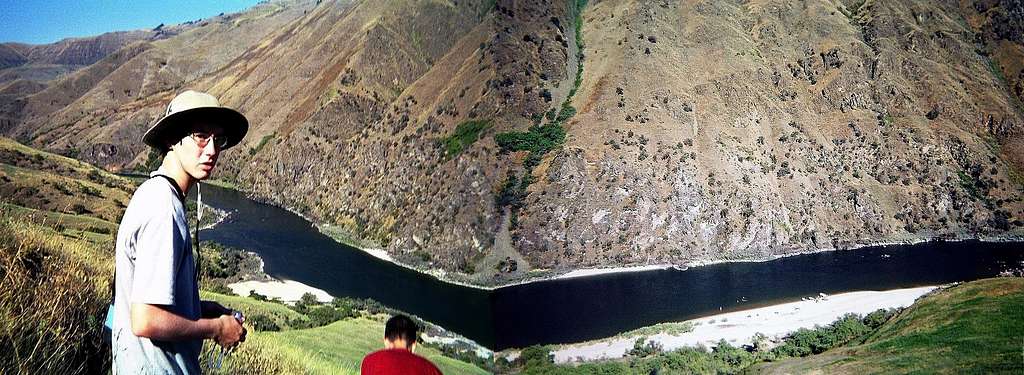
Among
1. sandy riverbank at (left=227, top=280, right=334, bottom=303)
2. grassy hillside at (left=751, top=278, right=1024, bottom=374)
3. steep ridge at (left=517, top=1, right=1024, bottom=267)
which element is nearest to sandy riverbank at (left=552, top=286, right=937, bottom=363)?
grassy hillside at (left=751, top=278, right=1024, bottom=374)

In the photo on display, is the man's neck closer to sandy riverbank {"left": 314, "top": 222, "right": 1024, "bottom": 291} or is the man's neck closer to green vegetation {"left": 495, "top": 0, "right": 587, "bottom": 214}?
sandy riverbank {"left": 314, "top": 222, "right": 1024, "bottom": 291}

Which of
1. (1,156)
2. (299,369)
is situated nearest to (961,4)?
(299,369)

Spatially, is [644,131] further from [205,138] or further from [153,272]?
[153,272]

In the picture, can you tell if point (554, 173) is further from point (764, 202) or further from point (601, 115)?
point (764, 202)

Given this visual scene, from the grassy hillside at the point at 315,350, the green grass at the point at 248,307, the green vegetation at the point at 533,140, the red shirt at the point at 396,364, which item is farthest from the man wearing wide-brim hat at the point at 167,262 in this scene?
the green vegetation at the point at 533,140

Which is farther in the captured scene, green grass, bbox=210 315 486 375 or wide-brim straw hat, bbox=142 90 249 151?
green grass, bbox=210 315 486 375

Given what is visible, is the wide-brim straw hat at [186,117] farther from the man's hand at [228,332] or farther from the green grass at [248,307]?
the green grass at [248,307]

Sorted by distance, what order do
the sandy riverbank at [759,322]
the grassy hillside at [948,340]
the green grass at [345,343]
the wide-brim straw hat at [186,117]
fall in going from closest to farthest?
the wide-brim straw hat at [186,117], the green grass at [345,343], the grassy hillside at [948,340], the sandy riverbank at [759,322]

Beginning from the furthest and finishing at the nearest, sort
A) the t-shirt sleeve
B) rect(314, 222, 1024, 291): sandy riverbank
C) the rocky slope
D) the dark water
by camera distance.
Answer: the rocky slope, rect(314, 222, 1024, 291): sandy riverbank, the dark water, the t-shirt sleeve
